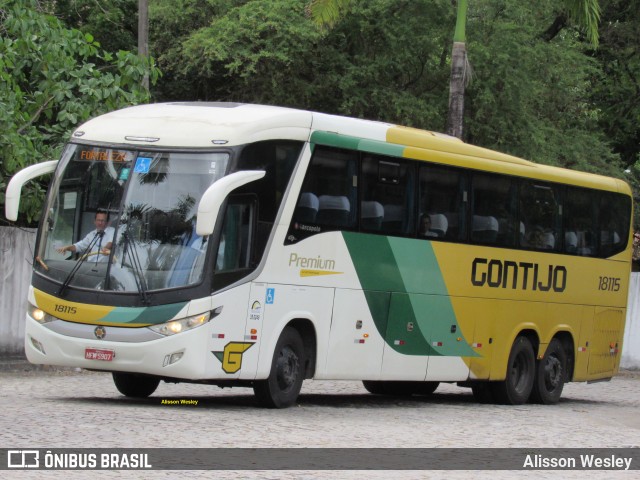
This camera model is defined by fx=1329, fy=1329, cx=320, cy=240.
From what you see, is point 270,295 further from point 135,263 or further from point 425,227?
Result: point 425,227

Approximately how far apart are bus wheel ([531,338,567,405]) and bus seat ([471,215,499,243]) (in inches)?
103

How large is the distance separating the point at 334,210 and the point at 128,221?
114 inches

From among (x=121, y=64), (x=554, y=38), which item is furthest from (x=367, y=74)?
(x=121, y=64)

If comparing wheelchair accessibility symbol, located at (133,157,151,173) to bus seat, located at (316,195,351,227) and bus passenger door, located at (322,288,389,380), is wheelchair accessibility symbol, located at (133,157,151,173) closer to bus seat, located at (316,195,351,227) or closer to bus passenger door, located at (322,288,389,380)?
bus seat, located at (316,195,351,227)

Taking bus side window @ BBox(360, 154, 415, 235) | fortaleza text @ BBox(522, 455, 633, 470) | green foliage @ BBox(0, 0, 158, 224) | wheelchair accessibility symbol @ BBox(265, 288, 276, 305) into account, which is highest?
green foliage @ BBox(0, 0, 158, 224)

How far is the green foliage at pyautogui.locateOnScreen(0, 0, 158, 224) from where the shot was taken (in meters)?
22.2

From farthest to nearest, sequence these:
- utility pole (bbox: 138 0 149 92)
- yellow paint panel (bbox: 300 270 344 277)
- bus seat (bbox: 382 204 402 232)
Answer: utility pole (bbox: 138 0 149 92), bus seat (bbox: 382 204 402 232), yellow paint panel (bbox: 300 270 344 277)

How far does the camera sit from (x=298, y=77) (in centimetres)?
3269

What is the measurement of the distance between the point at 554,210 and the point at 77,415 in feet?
33.8

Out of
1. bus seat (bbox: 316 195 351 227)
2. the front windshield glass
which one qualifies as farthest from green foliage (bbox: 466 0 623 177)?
the front windshield glass

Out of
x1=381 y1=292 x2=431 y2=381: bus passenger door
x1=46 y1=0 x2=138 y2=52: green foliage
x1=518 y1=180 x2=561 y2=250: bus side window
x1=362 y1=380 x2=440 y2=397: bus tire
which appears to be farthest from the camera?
x1=46 y1=0 x2=138 y2=52: green foliage

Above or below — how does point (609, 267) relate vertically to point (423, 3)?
below

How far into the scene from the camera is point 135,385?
16.7m

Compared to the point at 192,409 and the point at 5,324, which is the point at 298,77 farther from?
the point at 192,409
